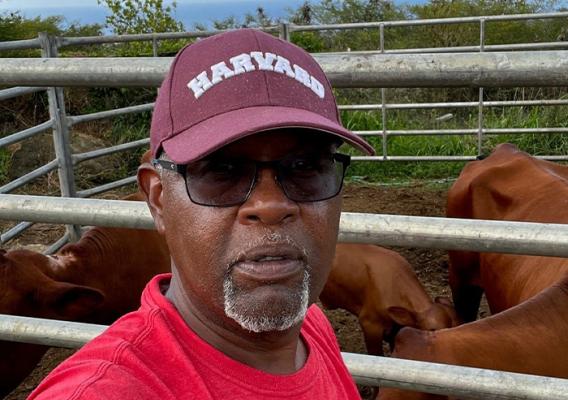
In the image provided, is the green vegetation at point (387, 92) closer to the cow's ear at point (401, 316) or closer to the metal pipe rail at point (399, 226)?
the cow's ear at point (401, 316)

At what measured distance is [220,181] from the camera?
123cm

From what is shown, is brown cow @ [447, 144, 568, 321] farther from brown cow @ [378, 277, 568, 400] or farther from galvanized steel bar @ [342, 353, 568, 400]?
galvanized steel bar @ [342, 353, 568, 400]

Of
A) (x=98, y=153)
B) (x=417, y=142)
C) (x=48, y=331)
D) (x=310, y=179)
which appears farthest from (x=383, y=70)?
(x=417, y=142)

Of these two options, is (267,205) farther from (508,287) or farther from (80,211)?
(508,287)

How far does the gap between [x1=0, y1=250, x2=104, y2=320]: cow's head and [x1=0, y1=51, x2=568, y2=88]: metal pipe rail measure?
81.3 inches

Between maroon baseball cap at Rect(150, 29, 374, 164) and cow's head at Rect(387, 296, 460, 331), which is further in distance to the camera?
cow's head at Rect(387, 296, 460, 331)

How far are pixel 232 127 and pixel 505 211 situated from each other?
4.39 metres

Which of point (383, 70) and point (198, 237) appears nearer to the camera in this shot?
point (198, 237)

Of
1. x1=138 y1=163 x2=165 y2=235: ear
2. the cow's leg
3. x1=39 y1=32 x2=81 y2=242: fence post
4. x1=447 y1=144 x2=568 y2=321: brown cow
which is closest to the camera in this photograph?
x1=138 y1=163 x2=165 y2=235: ear

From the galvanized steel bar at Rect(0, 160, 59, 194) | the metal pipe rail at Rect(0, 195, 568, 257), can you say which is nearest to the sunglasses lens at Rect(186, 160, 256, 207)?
the metal pipe rail at Rect(0, 195, 568, 257)

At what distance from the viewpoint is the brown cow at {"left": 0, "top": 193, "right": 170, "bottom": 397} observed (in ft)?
12.5

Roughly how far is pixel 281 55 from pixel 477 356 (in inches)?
88.9

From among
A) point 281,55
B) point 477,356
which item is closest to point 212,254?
point 281,55

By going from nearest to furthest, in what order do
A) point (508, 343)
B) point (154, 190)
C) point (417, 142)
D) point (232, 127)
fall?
point (232, 127)
point (154, 190)
point (508, 343)
point (417, 142)
